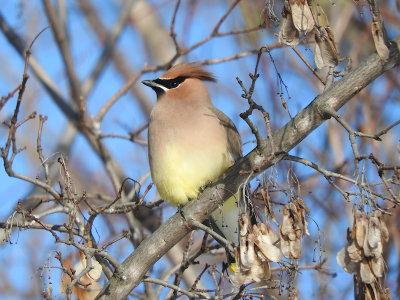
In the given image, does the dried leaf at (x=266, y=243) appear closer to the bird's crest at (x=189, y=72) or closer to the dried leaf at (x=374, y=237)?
the dried leaf at (x=374, y=237)

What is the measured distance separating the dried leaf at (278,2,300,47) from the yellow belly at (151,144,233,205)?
156 centimetres

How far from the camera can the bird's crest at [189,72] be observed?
493cm

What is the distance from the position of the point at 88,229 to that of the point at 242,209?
90 cm

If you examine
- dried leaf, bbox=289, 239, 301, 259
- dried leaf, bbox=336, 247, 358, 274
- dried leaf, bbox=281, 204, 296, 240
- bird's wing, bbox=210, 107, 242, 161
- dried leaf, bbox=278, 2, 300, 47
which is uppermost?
bird's wing, bbox=210, 107, 242, 161

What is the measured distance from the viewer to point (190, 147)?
4223mm

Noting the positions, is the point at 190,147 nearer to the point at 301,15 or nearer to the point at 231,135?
the point at 231,135

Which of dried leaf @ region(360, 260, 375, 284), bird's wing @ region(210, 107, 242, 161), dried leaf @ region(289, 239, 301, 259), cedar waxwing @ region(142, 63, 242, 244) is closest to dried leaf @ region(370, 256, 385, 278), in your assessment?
dried leaf @ region(360, 260, 375, 284)

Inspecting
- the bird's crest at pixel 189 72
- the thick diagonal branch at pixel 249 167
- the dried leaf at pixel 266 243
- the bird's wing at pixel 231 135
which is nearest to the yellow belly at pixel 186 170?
the bird's wing at pixel 231 135

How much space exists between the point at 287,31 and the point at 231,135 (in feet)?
5.90

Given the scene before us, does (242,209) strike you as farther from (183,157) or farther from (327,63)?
(183,157)

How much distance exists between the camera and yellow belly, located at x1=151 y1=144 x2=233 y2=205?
410cm

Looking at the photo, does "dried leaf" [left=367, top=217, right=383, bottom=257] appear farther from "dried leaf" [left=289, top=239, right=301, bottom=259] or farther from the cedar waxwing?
the cedar waxwing

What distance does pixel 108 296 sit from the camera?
336 centimetres

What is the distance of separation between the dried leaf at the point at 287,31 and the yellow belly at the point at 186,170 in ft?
5.11
